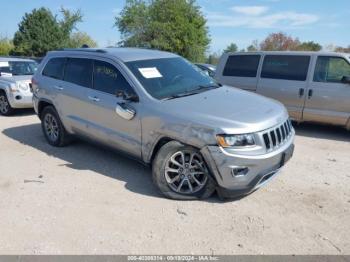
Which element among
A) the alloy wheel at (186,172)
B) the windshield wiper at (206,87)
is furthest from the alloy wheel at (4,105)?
the alloy wheel at (186,172)

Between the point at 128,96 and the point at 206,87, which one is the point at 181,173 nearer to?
the point at 128,96

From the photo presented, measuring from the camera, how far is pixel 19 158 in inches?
233

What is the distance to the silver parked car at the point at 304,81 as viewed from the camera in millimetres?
7188

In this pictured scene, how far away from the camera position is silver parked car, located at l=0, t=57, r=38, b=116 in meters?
9.20

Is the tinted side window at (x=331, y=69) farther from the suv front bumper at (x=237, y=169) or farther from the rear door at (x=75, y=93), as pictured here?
the rear door at (x=75, y=93)

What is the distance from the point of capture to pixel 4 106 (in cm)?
950

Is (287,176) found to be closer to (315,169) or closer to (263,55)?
(315,169)

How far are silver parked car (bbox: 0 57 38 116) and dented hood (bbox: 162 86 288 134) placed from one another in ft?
20.6

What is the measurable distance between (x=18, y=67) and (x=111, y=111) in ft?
21.9

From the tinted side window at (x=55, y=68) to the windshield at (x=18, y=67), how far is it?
3.75m

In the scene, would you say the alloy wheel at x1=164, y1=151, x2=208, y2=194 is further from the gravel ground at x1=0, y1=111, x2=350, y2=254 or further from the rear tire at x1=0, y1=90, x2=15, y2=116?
the rear tire at x1=0, y1=90, x2=15, y2=116

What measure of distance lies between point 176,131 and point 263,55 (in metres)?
4.90

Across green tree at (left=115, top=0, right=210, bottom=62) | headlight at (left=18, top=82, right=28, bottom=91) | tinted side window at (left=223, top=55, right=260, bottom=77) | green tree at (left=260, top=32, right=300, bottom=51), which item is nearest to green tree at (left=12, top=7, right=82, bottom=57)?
green tree at (left=115, top=0, right=210, bottom=62)

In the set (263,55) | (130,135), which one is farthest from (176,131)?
(263,55)
